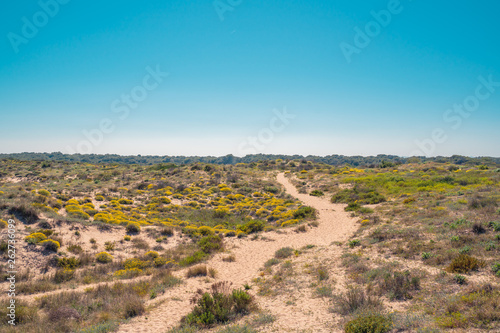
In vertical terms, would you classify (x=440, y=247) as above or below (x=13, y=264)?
above

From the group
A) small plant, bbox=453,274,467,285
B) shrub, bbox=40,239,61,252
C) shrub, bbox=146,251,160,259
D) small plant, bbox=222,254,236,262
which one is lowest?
small plant, bbox=222,254,236,262

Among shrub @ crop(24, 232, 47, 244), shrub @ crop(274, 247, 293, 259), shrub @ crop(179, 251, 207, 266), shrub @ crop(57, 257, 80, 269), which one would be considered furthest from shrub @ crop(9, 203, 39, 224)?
shrub @ crop(274, 247, 293, 259)

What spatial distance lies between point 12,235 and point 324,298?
16.0 m

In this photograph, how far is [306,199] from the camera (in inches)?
1331

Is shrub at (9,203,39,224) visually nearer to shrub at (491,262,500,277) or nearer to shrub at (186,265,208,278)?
shrub at (186,265,208,278)

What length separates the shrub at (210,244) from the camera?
1620 centimetres

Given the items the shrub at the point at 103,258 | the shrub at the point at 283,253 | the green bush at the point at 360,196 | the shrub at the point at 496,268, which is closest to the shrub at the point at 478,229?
the shrub at the point at 496,268

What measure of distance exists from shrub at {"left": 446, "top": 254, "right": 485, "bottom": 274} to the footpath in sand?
16.5ft

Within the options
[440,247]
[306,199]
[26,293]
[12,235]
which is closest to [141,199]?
[12,235]

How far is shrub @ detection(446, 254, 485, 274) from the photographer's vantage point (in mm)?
8352

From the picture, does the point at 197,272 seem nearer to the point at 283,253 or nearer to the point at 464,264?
the point at 283,253

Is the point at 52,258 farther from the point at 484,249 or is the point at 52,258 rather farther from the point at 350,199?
the point at 350,199

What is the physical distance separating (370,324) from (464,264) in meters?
5.39

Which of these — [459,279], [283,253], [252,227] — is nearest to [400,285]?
[459,279]
